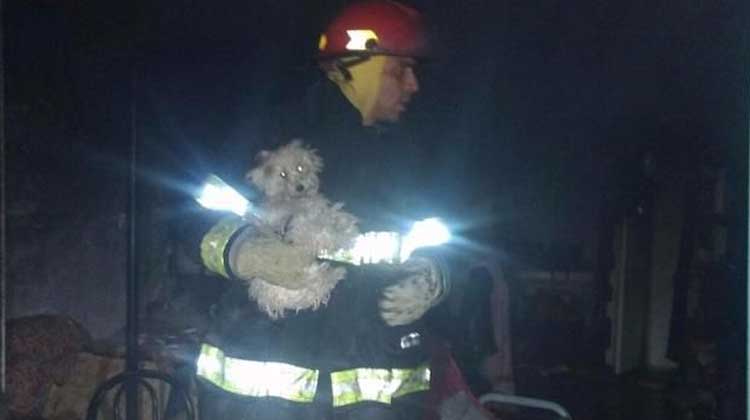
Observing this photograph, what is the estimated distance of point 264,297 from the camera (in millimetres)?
2789

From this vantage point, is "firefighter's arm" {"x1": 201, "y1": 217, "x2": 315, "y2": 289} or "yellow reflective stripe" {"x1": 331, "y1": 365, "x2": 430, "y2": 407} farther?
"yellow reflective stripe" {"x1": 331, "y1": 365, "x2": 430, "y2": 407}

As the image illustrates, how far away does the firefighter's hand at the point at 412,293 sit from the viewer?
2.86 meters

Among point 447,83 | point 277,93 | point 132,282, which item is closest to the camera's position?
point 132,282

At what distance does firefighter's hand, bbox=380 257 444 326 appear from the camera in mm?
2857

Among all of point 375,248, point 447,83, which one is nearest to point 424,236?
point 375,248

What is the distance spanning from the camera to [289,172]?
2791 mm

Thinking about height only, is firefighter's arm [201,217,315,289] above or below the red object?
above

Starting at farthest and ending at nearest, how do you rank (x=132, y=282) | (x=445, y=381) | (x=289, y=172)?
(x=132, y=282)
(x=445, y=381)
(x=289, y=172)

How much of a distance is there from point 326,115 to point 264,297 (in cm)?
54

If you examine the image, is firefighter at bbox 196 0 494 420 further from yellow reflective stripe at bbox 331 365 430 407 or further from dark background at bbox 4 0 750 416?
dark background at bbox 4 0 750 416

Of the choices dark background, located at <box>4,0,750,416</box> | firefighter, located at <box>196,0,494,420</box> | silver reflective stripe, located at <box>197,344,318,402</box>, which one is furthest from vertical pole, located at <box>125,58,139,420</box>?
Result: silver reflective stripe, located at <box>197,344,318,402</box>

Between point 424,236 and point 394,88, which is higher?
point 394,88

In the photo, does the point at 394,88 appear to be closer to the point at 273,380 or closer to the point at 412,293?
the point at 412,293

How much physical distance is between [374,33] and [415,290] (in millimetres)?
747
